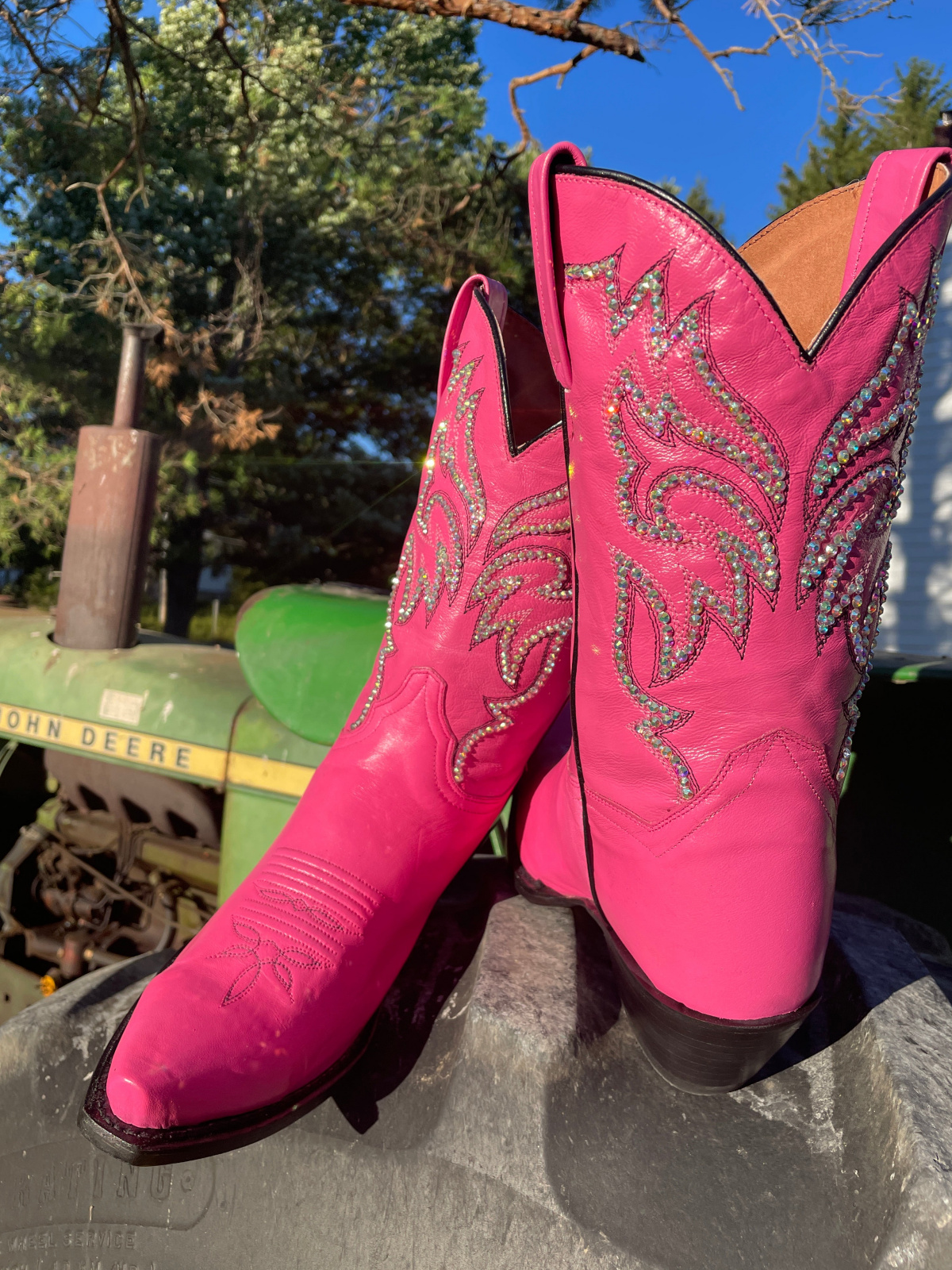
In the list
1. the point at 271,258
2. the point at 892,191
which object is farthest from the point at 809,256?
the point at 271,258

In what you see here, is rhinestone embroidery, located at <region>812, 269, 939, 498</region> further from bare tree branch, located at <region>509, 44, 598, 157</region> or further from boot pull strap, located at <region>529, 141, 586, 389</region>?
bare tree branch, located at <region>509, 44, 598, 157</region>

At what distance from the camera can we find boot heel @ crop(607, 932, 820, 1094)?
24.0 inches

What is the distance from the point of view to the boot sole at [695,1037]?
24.0 inches

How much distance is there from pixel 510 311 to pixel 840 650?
0.54 m

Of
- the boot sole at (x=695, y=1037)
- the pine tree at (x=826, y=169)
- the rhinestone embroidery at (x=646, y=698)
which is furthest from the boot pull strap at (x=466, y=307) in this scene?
the pine tree at (x=826, y=169)

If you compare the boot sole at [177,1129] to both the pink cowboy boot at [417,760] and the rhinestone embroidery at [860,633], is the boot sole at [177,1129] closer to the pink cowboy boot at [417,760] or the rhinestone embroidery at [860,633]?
the pink cowboy boot at [417,760]

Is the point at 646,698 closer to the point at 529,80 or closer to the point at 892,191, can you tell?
the point at 892,191

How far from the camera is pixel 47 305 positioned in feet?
26.0

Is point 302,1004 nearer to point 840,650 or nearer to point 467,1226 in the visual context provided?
point 467,1226

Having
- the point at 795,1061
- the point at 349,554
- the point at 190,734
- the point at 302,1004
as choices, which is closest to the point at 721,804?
the point at 795,1061

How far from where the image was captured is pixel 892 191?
0.62m

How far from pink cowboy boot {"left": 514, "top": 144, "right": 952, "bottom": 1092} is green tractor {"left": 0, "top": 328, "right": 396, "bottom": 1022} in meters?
0.66

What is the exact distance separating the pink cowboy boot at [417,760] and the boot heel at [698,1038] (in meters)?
0.23

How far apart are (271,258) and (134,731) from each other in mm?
9267
